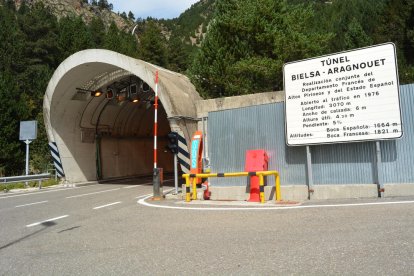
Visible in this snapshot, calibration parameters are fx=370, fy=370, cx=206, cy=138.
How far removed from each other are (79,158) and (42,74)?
106ft

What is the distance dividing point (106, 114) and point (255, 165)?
15.3m

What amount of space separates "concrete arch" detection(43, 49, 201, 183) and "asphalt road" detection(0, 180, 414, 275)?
7832mm

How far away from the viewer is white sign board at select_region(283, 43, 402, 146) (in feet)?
30.3

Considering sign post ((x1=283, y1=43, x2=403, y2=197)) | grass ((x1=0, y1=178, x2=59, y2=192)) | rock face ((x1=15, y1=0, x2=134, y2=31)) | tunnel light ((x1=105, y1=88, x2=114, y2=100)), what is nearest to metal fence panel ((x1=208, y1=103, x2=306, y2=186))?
sign post ((x1=283, y1=43, x2=403, y2=197))

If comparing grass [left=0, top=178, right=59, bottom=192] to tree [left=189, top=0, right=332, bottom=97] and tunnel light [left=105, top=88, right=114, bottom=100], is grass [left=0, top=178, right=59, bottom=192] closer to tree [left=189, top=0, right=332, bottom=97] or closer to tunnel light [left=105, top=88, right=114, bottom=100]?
tunnel light [left=105, top=88, right=114, bottom=100]

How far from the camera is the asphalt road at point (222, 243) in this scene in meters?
4.44

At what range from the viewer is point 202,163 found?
13.1m

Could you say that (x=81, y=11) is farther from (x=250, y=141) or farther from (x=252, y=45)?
(x=250, y=141)

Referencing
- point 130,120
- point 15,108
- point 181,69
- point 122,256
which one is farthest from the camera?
point 181,69

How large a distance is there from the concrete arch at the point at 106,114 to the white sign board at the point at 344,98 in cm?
595

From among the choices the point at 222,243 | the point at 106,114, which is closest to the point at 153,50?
the point at 106,114

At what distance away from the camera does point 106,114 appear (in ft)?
77.5

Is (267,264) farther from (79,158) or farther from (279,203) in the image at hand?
(79,158)

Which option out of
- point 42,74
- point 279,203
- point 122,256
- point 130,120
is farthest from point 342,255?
point 42,74
